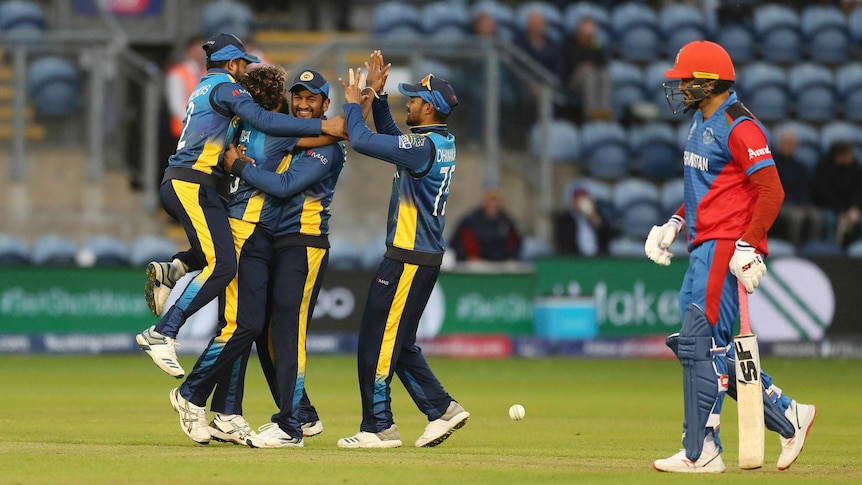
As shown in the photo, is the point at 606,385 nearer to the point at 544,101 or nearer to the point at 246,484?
the point at 544,101

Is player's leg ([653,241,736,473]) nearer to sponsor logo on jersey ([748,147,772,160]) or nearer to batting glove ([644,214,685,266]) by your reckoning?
batting glove ([644,214,685,266])

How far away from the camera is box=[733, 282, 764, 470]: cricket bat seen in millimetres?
7531

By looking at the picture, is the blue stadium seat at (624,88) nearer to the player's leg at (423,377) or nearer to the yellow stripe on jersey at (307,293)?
the player's leg at (423,377)

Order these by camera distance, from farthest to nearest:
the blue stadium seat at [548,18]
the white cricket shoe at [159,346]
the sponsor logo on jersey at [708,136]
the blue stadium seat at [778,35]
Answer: the blue stadium seat at [778,35], the blue stadium seat at [548,18], the white cricket shoe at [159,346], the sponsor logo on jersey at [708,136]

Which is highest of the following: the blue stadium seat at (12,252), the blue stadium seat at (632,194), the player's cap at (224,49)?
the player's cap at (224,49)

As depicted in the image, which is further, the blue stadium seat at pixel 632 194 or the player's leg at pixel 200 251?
the blue stadium seat at pixel 632 194

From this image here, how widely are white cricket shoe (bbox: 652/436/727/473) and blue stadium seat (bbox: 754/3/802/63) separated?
52.3 feet

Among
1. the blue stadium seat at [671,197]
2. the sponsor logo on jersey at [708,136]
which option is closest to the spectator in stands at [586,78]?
the blue stadium seat at [671,197]

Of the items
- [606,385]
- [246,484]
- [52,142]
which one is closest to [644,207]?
[606,385]

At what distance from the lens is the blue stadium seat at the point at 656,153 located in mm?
20609

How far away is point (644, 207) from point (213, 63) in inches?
456

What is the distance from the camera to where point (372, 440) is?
8.83 m

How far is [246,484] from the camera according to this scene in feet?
22.4

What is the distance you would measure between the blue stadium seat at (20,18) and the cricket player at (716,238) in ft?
47.4
